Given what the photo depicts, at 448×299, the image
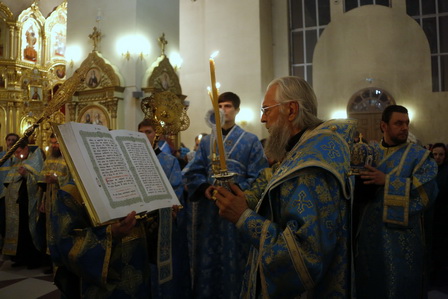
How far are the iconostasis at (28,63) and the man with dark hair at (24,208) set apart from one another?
9.56m

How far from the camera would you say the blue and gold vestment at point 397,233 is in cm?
276

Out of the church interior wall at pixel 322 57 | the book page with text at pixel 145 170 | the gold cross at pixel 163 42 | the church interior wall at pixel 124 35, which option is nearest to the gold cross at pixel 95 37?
the church interior wall at pixel 124 35

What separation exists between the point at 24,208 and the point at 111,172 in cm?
478

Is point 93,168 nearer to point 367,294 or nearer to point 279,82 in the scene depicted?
point 279,82

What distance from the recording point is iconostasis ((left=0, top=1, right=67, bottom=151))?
15172 mm

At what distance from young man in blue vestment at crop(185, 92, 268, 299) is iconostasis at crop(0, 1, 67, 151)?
12.9 m

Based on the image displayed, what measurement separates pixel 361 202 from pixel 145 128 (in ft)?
6.10

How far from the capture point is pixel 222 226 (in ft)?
11.2

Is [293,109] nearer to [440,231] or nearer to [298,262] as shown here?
[298,262]

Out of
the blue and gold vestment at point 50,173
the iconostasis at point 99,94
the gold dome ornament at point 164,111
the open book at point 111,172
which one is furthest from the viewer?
the iconostasis at point 99,94

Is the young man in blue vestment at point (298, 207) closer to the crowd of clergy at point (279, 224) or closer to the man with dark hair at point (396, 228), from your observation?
the crowd of clergy at point (279, 224)

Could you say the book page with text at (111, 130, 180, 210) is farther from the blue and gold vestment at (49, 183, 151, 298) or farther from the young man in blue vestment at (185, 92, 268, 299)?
the young man in blue vestment at (185, 92, 268, 299)

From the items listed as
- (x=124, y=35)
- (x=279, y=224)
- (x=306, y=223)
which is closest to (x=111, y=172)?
(x=279, y=224)

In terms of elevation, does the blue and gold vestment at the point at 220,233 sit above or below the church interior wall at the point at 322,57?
below
